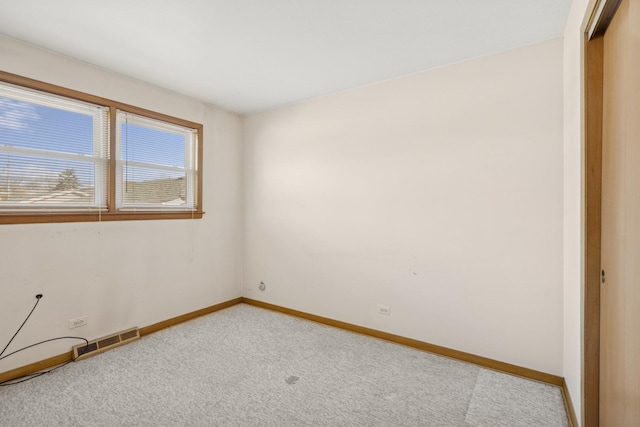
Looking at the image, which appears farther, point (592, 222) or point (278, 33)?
point (278, 33)

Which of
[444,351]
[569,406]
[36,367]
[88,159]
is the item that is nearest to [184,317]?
[36,367]

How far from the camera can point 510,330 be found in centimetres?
233

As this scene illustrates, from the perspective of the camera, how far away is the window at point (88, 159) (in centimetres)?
229

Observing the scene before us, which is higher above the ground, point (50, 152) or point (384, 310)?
point (50, 152)

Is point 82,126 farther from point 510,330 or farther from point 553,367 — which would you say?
point 553,367

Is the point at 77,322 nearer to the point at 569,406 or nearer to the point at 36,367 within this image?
the point at 36,367

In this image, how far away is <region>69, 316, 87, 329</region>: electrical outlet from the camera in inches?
101

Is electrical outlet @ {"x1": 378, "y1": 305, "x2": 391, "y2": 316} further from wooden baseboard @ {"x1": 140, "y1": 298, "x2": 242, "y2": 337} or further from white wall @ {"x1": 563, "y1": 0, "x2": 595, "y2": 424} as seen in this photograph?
wooden baseboard @ {"x1": 140, "y1": 298, "x2": 242, "y2": 337}

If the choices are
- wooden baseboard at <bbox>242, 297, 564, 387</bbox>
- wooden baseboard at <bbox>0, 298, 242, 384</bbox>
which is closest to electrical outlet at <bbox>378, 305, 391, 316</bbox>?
wooden baseboard at <bbox>242, 297, 564, 387</bbox>

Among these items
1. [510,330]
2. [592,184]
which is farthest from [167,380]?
[592,184]

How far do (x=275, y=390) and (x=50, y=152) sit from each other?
2.56 meters

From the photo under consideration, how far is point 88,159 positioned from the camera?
2.66 m

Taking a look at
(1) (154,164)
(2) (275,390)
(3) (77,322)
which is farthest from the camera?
(1) (154,164)

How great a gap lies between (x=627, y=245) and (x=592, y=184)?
44cm
